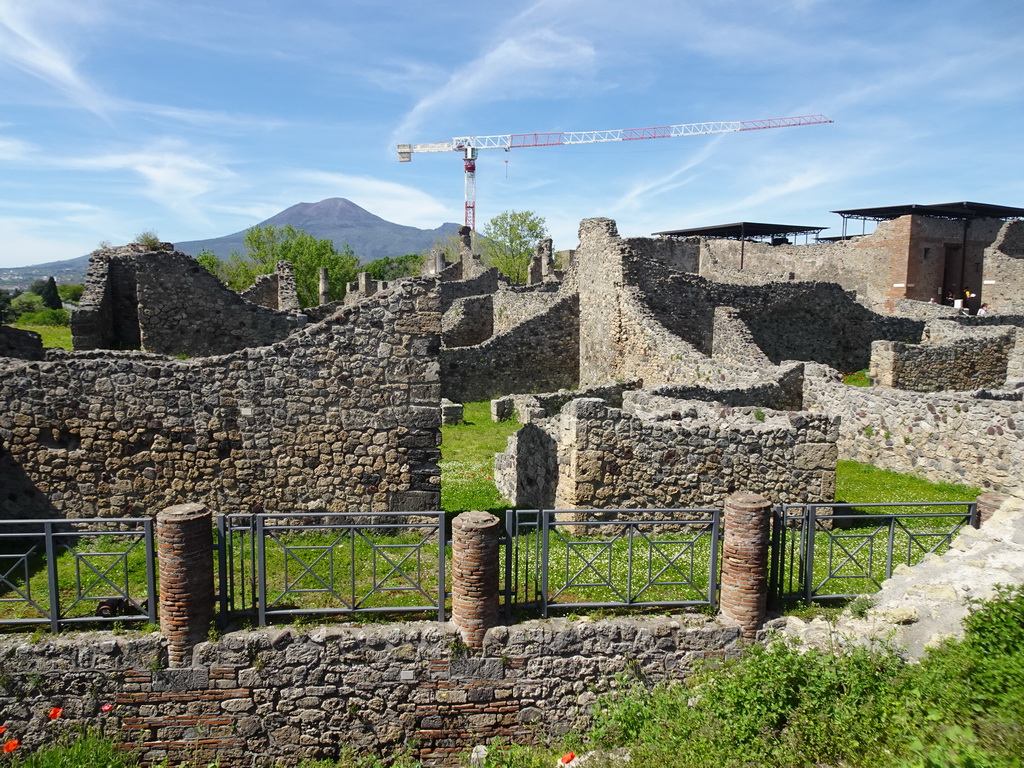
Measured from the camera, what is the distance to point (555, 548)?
9727mm

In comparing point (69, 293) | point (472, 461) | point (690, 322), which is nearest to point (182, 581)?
point (472, 461)

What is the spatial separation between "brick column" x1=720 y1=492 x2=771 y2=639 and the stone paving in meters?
0.31

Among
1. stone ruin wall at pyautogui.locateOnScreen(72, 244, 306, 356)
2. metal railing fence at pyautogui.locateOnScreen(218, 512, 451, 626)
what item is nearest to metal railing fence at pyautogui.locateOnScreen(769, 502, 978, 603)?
metal railing fence at pyautogui.locateOnScreen(218, 512, 451, 626)

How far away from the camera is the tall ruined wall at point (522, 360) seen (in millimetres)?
22594

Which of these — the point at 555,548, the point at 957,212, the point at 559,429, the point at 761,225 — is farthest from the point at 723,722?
the point at 761,225

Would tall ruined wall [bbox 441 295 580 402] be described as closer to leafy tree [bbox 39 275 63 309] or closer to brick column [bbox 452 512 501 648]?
brick column [bbox 452 512 501 648]

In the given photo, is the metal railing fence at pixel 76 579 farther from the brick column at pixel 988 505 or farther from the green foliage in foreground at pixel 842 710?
the brick column at pixel 988 505

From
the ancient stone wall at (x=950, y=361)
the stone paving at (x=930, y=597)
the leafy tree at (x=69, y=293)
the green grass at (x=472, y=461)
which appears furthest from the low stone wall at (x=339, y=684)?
the leafy tree at (x=69, y=293)

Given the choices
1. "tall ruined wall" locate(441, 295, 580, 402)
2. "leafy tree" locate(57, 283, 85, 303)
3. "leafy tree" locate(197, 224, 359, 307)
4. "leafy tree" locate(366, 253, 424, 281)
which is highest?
"leafy tree" locate(366, 253, 424, 281)

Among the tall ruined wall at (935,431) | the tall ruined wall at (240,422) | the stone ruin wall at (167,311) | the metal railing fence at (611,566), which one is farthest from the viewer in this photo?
the stone ruin wall at (167,311)

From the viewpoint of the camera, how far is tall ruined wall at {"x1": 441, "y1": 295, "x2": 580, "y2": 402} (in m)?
22.6

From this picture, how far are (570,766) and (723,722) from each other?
1.47 metres

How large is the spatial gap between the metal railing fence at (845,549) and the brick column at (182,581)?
6.25m

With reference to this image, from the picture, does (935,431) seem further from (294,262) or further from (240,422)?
(294,262)
